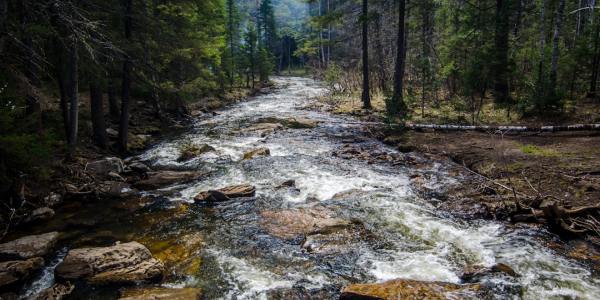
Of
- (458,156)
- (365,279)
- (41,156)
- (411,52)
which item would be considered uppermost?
(411,52)

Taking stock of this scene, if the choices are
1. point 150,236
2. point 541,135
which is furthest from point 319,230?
point 541,135

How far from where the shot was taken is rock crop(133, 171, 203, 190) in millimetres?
11828

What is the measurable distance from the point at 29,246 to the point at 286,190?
6.29m

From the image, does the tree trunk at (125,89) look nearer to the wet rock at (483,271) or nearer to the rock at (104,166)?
the rock at (104,166)

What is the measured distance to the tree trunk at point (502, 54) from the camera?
16.9 metres

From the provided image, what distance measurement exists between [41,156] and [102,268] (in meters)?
4.46

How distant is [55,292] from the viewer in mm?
6086

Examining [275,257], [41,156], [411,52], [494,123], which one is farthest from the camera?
[411,52]

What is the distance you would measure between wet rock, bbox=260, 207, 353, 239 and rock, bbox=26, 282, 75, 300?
393 centimetres

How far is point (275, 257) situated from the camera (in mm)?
7203

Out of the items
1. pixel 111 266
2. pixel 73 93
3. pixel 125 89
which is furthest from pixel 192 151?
pixel 111 266

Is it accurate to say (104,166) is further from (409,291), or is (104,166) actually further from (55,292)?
(409,291)

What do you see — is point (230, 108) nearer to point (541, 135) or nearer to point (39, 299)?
point (541, 135)

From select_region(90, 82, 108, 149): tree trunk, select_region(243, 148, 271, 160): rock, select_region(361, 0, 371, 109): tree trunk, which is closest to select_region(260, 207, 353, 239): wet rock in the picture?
select_region(243, 148, 271, 160): rock
